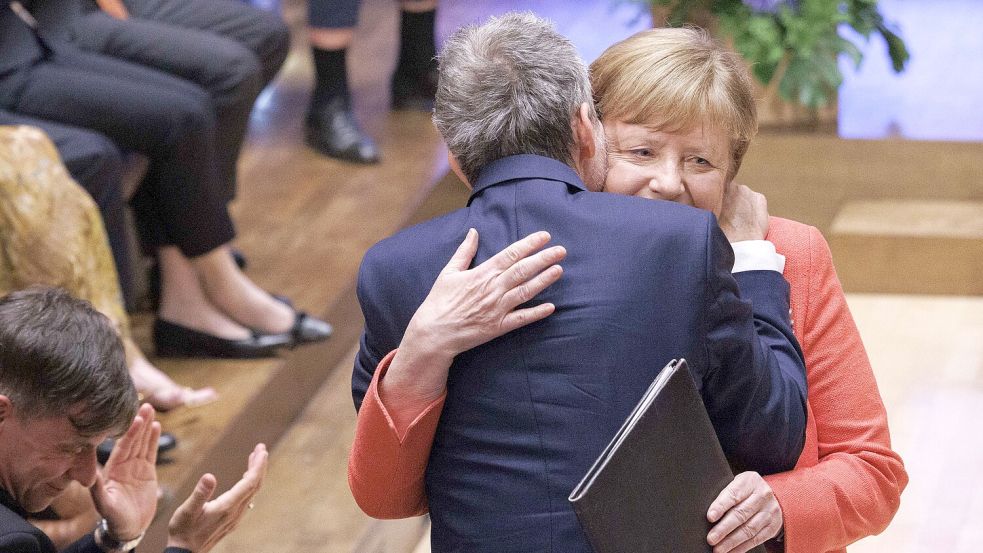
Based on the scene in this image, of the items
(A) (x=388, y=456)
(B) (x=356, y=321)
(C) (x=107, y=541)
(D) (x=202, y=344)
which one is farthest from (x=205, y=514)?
(B) (x=356, y=321)

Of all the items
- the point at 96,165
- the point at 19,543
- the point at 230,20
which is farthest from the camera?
the point at 230,20

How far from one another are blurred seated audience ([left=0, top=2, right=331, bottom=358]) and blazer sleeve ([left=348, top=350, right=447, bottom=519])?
76.0 inches

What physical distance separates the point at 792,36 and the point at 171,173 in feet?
6.48

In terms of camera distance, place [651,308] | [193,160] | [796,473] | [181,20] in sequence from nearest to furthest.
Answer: [651,308]
[796,473]
[193,160]
[181,20]

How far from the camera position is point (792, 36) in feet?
13.1

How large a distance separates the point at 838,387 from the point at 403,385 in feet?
1.69

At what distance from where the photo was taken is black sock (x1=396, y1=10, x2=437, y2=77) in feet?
15.7

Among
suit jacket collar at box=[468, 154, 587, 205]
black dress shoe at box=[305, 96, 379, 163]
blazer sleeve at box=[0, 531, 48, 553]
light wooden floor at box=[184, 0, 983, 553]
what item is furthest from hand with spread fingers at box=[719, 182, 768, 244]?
black dress shoe at box=[305, 96, 379, 163]

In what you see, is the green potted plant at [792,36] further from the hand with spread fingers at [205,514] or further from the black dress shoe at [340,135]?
the hand with spread fingers at [205,514]

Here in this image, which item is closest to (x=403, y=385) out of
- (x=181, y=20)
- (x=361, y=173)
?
(x=181, y=20)

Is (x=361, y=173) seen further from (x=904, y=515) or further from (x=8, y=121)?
(x=904, y=515)

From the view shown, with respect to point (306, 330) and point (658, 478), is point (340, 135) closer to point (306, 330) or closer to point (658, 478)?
point (306, 330)

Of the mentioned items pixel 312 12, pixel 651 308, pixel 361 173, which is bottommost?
pixel 361 173

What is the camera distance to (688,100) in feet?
4.85
